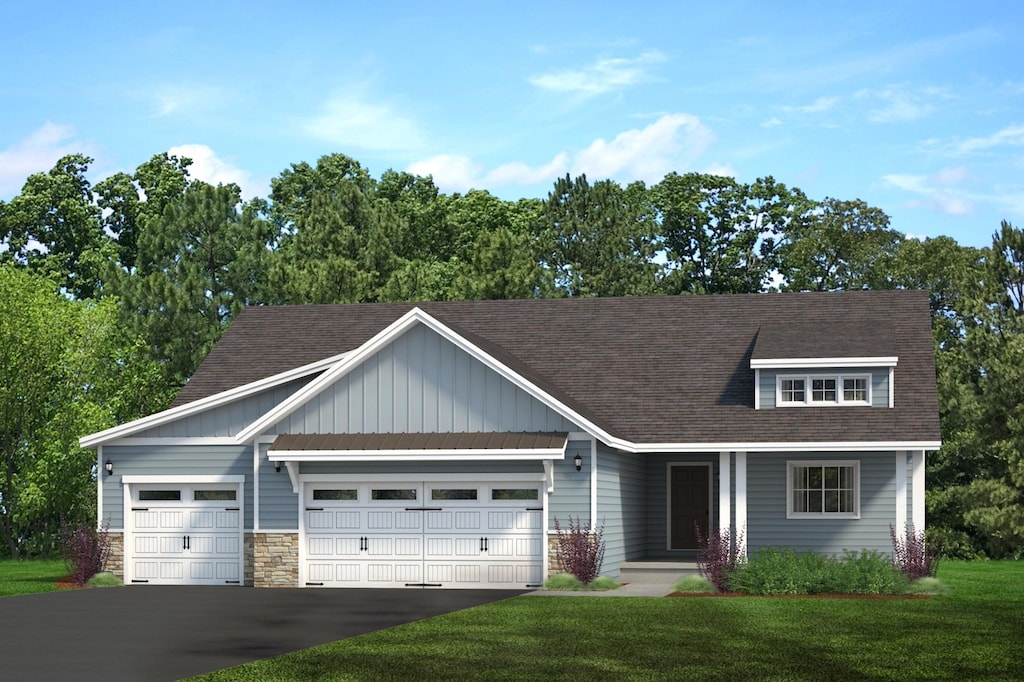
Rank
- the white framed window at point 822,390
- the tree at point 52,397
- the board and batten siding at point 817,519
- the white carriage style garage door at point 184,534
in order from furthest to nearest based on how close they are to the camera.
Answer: the tree at point 52,397
the white framed window at point 822,390
the white carriage style garage door at point 184,534
the board and batten siding at point 817,519

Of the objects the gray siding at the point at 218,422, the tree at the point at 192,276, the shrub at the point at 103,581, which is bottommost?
the shrub at the point at 103,581

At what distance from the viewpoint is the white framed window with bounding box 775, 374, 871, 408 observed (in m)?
29.8

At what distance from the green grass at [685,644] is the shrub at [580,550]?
2.64m

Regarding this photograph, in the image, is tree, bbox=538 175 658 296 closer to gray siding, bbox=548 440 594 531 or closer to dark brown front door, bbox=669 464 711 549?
dark brown front door, bbox=669 464 711 549

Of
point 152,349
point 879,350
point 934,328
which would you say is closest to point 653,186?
point 934,328

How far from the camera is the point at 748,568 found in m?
26.1

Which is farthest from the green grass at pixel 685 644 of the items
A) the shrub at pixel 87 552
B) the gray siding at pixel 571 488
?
the shrub at pixel 87 552

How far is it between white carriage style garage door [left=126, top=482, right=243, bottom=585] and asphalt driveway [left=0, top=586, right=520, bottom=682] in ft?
2.95

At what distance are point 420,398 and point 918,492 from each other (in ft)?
32.6

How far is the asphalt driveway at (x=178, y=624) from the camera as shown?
1592 centimetres

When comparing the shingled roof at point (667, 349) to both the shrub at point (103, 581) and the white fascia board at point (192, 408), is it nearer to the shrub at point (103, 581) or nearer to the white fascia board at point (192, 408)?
the white fascia board at point (192, 408)

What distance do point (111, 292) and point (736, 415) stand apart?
25.6 m

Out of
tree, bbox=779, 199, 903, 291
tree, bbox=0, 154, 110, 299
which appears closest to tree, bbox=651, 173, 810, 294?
tree, bbox=779, 199, 903, 291

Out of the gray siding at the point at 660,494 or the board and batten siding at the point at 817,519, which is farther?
the gray siding at the point at 660,494
